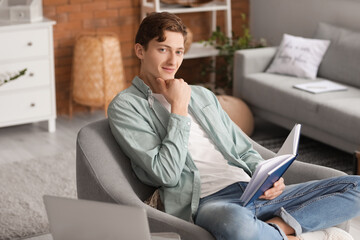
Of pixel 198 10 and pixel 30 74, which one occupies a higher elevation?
pixel 198 10

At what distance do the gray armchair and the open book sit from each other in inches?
7.5

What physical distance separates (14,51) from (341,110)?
2.18 metres

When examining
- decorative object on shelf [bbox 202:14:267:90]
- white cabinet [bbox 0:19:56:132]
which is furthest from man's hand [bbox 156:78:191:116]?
decorative object on shelf [bbox 202:14:267:90]

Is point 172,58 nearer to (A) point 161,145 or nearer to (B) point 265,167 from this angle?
(A) point 161,145

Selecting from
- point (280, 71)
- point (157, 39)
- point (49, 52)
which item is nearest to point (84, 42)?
point (49, 52)

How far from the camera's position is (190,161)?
7.70ft

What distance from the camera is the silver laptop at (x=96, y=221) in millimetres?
1754

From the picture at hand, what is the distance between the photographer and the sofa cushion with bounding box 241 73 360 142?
155 inches

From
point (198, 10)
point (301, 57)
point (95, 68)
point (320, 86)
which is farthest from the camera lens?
point (198, 10)

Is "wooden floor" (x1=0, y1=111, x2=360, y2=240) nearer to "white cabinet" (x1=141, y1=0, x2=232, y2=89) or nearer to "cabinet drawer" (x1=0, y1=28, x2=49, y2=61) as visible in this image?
"cabinet drawer" (x1=0, y1=28, x2=49, y2=61)

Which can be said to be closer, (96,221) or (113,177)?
(96,221)

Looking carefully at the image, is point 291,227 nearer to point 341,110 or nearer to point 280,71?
point 341,110

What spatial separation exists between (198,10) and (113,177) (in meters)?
3.16

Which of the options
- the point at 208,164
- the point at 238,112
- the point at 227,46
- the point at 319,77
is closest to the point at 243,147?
the point at 208,164
